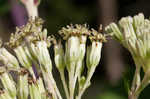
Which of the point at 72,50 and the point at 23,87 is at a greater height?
the point at 72,50

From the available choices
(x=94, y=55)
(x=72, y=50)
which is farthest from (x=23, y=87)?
(x=94, y=55)

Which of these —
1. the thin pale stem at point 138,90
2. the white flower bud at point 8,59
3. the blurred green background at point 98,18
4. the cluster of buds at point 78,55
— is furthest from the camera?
the blurred green background at point 98,18

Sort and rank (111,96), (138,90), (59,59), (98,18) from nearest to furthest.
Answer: (138,90), (59,59), (111,96), (98,18)

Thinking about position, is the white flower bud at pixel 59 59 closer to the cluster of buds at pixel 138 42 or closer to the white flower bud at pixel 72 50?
the white flower bud at pixel 72 50

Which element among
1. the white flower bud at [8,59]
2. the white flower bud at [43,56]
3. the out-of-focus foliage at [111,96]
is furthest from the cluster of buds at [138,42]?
the out-of-focus foliage at [111,96]

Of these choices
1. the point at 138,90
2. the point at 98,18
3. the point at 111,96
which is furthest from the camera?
the point at 98,18

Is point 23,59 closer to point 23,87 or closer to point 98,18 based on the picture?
point 23,87

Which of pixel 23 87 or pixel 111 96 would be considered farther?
pixel 111 96
